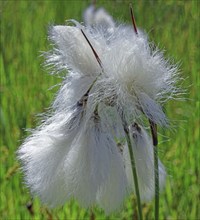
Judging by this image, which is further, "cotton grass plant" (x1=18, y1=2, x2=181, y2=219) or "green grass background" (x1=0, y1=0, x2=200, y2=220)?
"green grass background" (x1=0, y1=0, x2=200, y2=220)

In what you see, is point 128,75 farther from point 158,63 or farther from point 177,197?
point 177,197

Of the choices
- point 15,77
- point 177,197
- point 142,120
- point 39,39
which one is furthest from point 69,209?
point 39,39

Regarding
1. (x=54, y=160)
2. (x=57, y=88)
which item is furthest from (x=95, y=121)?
(x=57, y=88)

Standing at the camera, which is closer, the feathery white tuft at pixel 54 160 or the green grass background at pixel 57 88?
the feathery white tuft at pixel 54 160

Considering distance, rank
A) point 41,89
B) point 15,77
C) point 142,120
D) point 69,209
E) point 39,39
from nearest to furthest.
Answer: point 142,120, point 69,209, point 41,89, point 15,77, point 39,39
